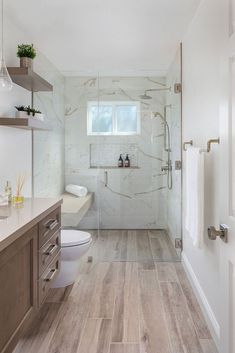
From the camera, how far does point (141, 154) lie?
4.62m

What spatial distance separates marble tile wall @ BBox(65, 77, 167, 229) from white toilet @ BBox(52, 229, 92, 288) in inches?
60.4

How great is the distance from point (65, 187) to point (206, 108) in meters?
2.74

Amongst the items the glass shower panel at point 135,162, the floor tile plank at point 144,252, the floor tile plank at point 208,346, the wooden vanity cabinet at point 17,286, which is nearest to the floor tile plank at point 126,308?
the floor tile plank at point 144,252

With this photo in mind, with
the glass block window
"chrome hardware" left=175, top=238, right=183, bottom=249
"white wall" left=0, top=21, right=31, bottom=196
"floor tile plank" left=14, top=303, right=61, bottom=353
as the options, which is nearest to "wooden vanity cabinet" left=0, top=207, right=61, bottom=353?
"floor tile plank" left=14, top=303, right=61, bottom=353

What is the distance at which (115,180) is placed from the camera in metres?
4.64

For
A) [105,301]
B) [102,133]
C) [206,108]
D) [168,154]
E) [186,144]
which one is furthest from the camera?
[102,133]

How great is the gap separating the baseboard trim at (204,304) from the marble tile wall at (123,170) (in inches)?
56.7

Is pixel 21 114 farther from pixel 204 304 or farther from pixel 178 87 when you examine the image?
pixel 204 304

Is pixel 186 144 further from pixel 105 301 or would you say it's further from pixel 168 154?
pixel 105 301

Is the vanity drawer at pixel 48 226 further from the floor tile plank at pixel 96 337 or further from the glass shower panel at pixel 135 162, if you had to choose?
the glass shower panel at pixel 135 162

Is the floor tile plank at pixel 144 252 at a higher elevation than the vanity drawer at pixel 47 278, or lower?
lower

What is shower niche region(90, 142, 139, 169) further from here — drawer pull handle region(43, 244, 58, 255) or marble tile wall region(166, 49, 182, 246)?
drawer pull handle region(43, 244, 58, 255)

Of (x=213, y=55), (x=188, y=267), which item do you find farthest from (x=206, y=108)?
(x=188, y=267)

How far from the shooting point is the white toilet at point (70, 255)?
277 centimetres
